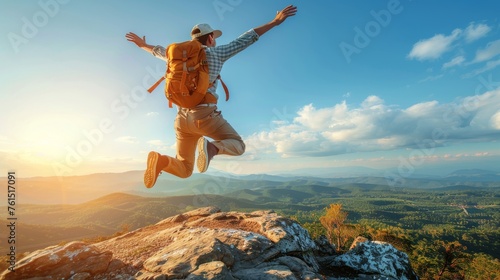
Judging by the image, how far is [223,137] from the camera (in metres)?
6.16

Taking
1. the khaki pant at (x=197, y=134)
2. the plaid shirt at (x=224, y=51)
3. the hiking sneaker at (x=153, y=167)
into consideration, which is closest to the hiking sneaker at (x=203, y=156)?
the khaki pant at (x=197, y=134)

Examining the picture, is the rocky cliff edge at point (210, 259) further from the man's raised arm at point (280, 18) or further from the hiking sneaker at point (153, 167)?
the man's raised arm at point (280, 18)

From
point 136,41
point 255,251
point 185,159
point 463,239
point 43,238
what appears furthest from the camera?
point 463,239

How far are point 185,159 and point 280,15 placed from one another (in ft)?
14.7

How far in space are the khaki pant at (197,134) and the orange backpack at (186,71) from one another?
1.98 feet

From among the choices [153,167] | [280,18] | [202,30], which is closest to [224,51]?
[202,30]

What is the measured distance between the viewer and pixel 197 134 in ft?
20.9

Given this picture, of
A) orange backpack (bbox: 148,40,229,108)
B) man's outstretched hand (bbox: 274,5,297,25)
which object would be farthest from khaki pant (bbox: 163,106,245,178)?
man's outstretched hand (bbox: 274,5,297,25)

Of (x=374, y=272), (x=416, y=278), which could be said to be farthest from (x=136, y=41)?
(x=416, y=278)

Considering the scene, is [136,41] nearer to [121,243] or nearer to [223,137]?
[223,137]

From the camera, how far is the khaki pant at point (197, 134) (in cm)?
581

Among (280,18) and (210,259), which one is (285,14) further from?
(210,259)

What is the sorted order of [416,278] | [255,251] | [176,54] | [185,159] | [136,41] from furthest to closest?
1. [416,278]
2. [136,41]
3. [185,159]
4. [255,251]
5. [176,54]

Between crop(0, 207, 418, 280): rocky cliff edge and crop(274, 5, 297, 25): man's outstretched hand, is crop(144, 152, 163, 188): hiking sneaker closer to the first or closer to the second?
crop(0, 207, 418, 280): rocky cliff edge
